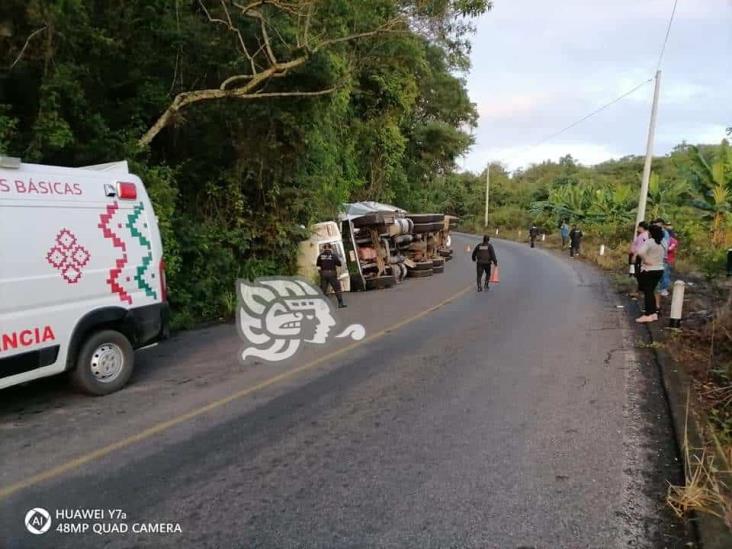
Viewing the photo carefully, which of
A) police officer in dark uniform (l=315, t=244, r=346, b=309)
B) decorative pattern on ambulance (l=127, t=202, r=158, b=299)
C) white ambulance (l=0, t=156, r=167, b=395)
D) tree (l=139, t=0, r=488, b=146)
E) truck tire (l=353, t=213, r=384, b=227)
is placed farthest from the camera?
truck tire (l=353, t=213, r=384, b=227)

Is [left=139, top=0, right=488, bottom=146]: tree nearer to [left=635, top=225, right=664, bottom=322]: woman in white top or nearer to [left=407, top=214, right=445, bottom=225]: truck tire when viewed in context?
[left=635, top=225, right=664, bottom=322]: woman in white top

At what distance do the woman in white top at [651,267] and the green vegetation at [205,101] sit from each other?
17.9 feet

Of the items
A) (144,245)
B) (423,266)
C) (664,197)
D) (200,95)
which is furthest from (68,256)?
(664,197)

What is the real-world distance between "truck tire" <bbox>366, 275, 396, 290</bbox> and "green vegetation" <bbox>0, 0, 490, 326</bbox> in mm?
2659

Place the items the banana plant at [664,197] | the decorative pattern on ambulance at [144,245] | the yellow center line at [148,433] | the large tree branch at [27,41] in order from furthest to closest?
the banana plant at [664,197]
the large tree branch at [27,41]
the decorative pattern on ambulance at [144,245]
the yellow center line at [148,433]

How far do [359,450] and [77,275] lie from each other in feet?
11.3

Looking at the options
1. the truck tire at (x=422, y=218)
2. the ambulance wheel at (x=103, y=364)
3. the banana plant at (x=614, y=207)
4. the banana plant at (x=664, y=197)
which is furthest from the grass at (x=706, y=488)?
the banana plant at (x=614, y=207)

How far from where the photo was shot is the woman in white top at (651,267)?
33.0 ft

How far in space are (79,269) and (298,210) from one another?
27.2 feet

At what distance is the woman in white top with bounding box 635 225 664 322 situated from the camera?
10055 millimetres

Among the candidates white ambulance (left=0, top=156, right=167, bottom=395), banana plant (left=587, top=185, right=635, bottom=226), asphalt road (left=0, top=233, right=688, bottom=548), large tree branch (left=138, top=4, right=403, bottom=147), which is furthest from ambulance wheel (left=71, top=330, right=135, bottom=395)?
banana plant (left=587, top=185, right=635, bottom=226)

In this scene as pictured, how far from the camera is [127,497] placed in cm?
379

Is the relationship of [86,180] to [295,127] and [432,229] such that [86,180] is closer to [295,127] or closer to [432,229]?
[295,127]

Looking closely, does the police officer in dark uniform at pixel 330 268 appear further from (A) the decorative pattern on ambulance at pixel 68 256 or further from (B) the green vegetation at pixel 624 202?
(B) the green vegetation at pixel 624 202
